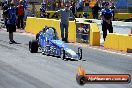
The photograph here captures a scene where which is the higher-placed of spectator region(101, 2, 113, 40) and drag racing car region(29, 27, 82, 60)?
spectator region(101, 2, 113, 40)

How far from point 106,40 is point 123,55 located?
2.85 metres

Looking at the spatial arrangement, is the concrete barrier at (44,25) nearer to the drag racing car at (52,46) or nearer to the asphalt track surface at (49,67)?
the asphalt track surface at (49,67)

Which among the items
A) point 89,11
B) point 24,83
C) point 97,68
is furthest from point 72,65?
point 89,11

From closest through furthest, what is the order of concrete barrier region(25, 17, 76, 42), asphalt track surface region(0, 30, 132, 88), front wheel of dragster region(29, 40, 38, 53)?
asphalt track surface region(0, 30, 132, 88)
front wheel of dragster region(29, 40, 38, 53)
concrete barrier region(25, 17, 76, 42)

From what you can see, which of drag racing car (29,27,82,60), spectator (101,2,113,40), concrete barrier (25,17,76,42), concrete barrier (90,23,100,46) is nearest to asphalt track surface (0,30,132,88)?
drag racing car (29,27,82,60)

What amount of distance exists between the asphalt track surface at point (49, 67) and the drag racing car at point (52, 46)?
0.71 feet

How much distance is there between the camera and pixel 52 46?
15.1 metres

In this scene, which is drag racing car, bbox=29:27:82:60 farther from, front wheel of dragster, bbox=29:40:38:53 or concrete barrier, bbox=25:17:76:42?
concrete barrier, bbox=25:17:76:42

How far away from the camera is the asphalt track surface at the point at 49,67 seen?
34.2ft

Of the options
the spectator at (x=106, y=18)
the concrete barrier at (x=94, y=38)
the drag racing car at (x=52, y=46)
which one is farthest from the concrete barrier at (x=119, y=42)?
the drag racing car at (x=52, y=46)

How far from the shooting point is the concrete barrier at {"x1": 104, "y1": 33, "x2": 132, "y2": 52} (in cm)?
1789

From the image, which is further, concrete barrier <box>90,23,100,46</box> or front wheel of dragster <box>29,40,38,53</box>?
concrete barrier <box>90,23,100,46</box>

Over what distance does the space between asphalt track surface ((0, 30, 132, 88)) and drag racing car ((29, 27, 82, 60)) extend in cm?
22

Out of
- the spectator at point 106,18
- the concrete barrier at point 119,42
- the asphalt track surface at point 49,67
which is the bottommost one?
the asphalt track surface at point 49,67
